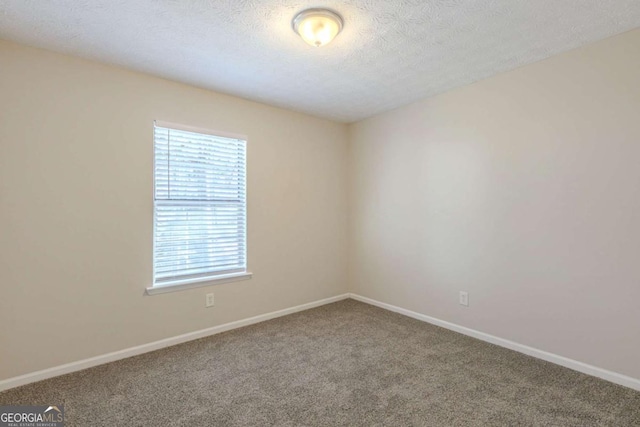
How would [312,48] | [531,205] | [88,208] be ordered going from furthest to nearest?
[531,205] < [88,208] < [312,48]

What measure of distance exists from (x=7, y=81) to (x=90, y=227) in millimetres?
1109

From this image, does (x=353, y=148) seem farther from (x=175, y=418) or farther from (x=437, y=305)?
(x=175, y=418)

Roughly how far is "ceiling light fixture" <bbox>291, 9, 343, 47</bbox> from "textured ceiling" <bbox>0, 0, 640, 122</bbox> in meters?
0.04

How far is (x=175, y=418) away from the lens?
1.82 metres

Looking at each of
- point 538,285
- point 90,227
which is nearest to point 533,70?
point 538,285

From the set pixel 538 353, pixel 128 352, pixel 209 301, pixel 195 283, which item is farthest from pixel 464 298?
pixel 128 352

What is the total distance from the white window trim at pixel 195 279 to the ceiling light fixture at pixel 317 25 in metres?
1.43

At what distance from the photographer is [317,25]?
1916 mm

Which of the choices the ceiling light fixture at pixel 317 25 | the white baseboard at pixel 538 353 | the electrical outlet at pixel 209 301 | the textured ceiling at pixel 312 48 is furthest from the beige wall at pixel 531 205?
the electrical outlet at pixel 209 301

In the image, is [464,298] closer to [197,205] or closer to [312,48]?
[312,48]

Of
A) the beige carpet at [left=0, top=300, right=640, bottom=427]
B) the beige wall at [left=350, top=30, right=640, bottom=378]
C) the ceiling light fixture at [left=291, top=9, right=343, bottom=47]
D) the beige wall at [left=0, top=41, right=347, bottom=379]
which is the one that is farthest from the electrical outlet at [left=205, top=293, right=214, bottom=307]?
the ceiling light fixture at [left=291, top=9, right=343, bottom=47]

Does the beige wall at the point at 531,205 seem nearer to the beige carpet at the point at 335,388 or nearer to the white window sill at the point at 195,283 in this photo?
the beige carpet at the point at 335,388

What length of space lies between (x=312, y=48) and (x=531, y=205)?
2.11 m

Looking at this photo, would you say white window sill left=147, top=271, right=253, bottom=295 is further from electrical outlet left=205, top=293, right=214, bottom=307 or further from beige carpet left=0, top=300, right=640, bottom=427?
beige carpet left=0, top=300, right=640, bottom=427
